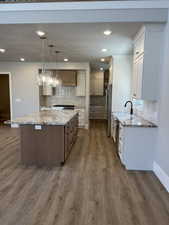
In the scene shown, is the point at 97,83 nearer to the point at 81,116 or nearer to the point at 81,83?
the point at 81,83

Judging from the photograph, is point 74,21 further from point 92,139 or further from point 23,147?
point 92,139

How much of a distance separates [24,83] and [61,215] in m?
5.73

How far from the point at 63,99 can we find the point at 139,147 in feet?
16.1

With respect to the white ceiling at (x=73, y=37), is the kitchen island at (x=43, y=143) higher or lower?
lower

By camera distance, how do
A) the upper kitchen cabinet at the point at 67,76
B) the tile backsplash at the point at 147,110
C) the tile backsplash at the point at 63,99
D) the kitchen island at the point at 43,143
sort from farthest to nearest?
the tile backsplash at the point at 63,99 → the upper kitchen cabinet at the point at 67,76 → the kitchen island at the point at 43,143 → the tile backsplash at the point at 147,110

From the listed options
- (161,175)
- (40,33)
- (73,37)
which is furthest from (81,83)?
(161,175)

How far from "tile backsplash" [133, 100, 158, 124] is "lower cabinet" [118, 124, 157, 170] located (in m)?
0.31

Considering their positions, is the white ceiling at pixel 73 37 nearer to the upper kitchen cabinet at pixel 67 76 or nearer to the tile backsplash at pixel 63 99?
the upper kitchen cabinet at pixel 67 76

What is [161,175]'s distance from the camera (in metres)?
2.77

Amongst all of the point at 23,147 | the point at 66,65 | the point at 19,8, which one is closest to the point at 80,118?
the point at 66,65

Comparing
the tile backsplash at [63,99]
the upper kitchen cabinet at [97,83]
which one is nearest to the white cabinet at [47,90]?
the tile backsplash at [63,99]

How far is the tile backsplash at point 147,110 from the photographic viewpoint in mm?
3167

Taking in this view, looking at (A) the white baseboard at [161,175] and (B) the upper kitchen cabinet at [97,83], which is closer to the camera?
(A) the white baseboard at [161,175]

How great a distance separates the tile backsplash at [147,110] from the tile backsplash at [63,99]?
10.6ft
